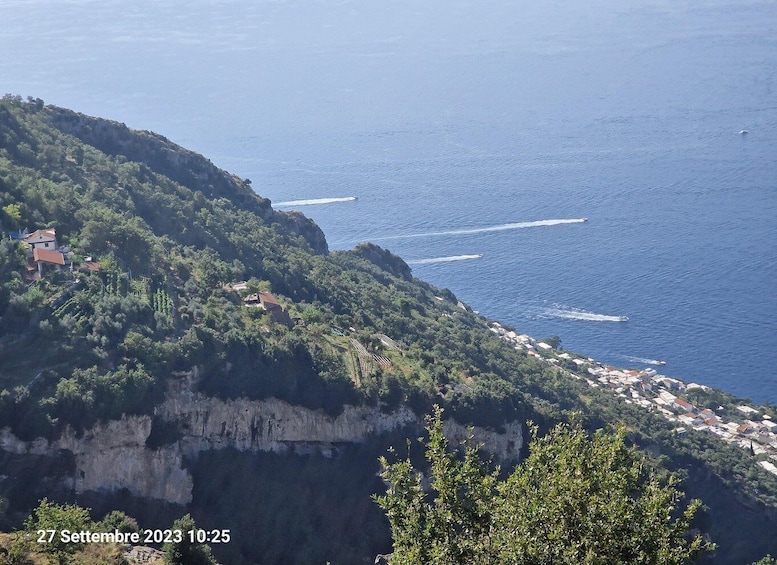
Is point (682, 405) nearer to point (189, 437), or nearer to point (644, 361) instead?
point (644, 361)

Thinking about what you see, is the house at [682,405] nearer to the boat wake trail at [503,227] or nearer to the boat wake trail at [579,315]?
the boat wake trail at [579,315]

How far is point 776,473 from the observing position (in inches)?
2391

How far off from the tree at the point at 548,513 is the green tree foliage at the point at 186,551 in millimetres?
11871

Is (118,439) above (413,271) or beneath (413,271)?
beneath

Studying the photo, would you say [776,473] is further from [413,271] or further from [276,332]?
[413,271]

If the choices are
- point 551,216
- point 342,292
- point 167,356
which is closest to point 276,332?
point 167,356

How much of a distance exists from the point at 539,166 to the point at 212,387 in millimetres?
96703

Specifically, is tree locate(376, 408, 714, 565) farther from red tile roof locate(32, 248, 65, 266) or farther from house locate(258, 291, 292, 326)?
red tile roof locate(32, 248, 65, 266)

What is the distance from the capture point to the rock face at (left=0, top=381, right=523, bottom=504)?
36625 mm

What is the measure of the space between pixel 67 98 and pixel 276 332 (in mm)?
122354

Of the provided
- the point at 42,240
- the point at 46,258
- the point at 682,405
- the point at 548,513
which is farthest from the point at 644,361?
the point at 548,513

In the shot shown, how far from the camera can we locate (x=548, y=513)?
1991cm

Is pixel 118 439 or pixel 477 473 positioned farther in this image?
pixel 118 439

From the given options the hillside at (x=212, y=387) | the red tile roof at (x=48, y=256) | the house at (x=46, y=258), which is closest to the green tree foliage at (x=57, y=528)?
the hillside at (x=212, y=387)
